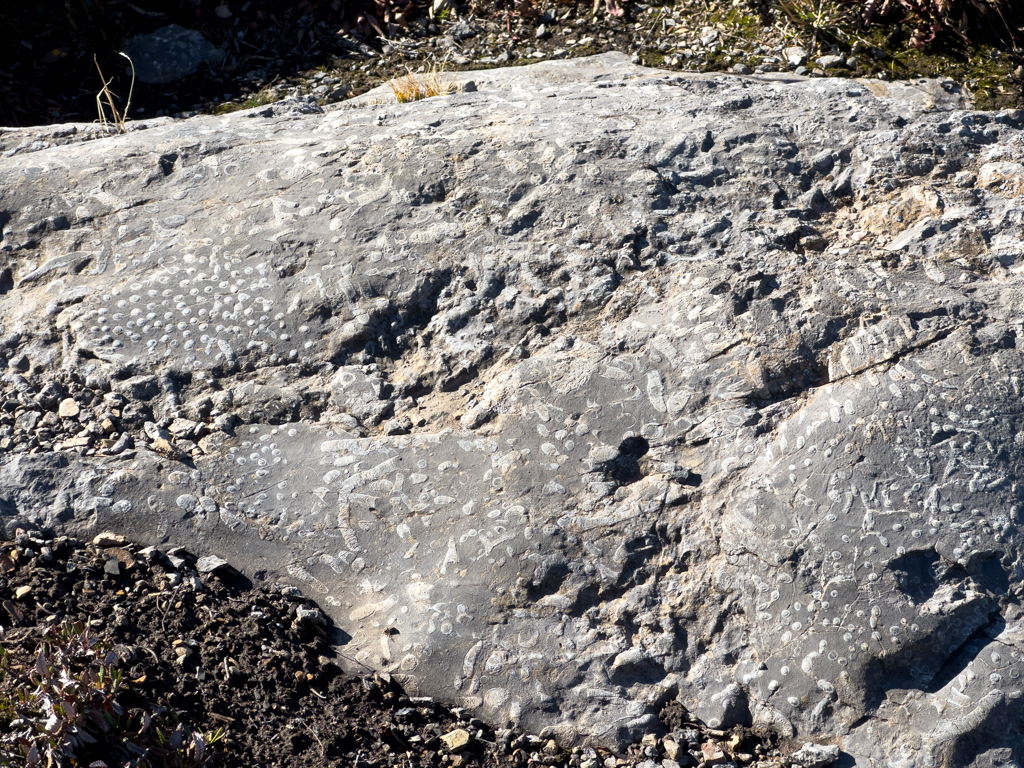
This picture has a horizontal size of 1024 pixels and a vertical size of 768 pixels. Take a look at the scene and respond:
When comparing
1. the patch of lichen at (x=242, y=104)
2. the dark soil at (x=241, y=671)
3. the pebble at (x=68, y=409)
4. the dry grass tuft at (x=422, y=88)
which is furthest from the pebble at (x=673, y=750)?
the patch of lichen at (x=242, y=104)

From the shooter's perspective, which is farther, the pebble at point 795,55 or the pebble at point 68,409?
the pebble at point 795,55

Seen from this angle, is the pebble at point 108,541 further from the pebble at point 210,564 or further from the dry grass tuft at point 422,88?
the dry grass tuft at point 422,88

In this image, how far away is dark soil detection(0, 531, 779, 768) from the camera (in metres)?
2.54

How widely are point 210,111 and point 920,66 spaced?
4792mm

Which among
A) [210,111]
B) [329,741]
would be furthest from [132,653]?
[210,111]

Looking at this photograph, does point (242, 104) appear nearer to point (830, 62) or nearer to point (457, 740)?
point (830, 62)

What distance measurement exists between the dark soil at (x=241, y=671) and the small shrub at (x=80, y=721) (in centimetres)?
3

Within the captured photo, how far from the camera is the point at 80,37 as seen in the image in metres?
6.35

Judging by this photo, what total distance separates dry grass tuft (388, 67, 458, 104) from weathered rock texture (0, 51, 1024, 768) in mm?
829

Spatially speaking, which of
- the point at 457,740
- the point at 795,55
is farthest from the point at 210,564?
the point at 795,55

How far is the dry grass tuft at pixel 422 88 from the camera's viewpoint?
4.70 metres

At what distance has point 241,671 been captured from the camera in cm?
267

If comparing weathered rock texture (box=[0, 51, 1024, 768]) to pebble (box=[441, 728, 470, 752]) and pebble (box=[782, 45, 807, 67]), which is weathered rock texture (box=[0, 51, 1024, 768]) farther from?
pebble (box=[782, 45, 807, 67])

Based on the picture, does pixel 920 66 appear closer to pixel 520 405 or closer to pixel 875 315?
pixel 875 315
